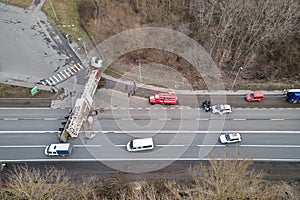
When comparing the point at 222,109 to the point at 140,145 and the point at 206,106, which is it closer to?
the point at 206,106

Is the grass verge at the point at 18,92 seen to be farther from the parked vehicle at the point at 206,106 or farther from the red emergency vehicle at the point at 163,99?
the parked vehicle at the point at 206,106

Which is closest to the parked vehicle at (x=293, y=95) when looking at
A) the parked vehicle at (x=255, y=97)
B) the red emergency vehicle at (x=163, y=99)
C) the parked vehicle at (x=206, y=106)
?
the parked vehicle at (x=255, y=97)

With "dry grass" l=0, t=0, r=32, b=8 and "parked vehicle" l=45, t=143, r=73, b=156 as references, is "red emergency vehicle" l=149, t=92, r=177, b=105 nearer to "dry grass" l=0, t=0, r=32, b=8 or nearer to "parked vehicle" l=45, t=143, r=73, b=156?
"parked vehicle" l=45, t=143, r=73, b=156

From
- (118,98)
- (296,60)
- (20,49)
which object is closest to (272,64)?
(296,60)

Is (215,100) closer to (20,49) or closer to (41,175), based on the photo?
(41,175)

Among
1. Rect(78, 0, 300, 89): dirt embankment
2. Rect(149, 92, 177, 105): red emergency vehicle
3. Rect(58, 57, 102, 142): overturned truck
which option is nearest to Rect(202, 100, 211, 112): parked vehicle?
Rect(78, 0, 300, 89): dirt embankment

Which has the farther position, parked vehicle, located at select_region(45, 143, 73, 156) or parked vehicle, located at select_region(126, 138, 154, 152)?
parked vehicle, located at select_region(126, 138, 154, 152)
